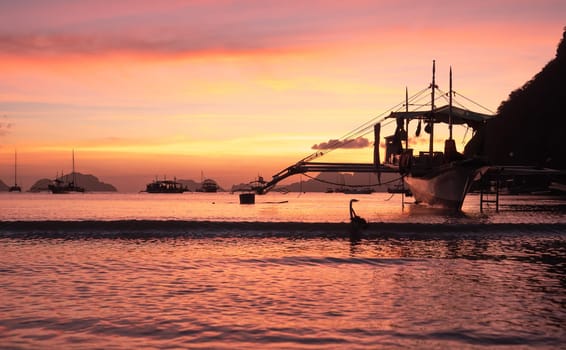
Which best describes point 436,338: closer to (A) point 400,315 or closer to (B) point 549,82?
(A) point 400,315

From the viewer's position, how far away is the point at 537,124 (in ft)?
458

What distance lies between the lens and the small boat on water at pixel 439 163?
2459 inches

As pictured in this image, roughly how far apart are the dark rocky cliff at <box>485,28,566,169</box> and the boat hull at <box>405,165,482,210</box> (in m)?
57.4

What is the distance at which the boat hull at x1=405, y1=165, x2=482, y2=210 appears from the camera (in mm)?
61719

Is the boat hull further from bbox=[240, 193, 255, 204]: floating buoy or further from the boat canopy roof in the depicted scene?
bbox=[240, 193, 255, 204]: floating buoy

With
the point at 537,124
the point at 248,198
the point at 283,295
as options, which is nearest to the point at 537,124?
the point at 537,124

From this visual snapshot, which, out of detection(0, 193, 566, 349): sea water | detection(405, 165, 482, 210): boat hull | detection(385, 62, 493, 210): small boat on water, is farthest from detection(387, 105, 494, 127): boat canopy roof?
detection(0, 193, 566, 349): sea water

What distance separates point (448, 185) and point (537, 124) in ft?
282

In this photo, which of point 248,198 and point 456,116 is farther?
point 248,198

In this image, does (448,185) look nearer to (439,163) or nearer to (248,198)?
(439,163)

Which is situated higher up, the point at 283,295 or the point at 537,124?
the point at 537,124

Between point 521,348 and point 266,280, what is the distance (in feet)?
31.8

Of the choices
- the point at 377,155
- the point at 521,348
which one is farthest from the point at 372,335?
the point at 377,155

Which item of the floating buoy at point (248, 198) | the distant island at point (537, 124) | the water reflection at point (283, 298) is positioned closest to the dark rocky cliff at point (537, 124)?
the distant island at point (537, 124)
